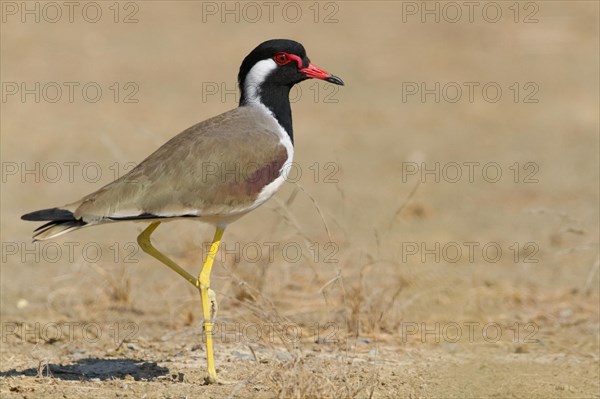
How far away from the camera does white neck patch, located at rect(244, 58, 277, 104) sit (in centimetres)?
707

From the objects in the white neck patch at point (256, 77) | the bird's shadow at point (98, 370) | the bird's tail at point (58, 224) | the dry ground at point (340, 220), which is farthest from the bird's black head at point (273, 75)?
the bird's shadow at point (98, 370)

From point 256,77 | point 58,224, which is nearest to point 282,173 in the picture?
point 256,77

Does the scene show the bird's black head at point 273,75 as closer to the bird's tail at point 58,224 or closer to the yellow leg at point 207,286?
the yellow leg at point 207,286

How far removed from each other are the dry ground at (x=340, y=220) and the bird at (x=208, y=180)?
336 mm

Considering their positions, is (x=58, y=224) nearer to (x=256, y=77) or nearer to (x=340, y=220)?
(x=256, y=77)

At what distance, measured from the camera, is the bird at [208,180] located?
631cm

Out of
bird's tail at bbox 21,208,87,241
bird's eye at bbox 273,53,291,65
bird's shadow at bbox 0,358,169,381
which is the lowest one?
bird's shadow at bbox 0,358,169,381

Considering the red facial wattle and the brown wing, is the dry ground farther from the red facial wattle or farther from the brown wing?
the red facial wattle

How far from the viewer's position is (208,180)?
6.54m

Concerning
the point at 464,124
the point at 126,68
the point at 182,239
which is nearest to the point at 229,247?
the point at 182,239

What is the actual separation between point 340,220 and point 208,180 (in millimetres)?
5334

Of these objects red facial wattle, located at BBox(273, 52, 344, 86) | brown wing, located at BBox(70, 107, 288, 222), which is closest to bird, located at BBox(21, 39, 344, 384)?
brown wing, located at BBox(70, 107, 288, 222)

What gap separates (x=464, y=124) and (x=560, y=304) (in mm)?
7324

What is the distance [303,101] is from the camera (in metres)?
17.1
